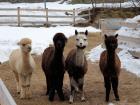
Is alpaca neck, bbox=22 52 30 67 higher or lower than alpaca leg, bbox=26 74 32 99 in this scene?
higher

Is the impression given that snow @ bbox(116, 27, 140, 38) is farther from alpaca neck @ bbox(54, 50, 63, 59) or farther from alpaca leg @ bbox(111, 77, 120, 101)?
alpaca neck @ bbox(54, 50, 63, 59)

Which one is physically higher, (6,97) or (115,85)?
(6,97)

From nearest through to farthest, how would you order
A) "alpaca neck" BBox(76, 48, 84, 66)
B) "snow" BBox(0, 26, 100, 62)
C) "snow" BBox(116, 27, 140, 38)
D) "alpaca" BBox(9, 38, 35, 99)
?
"alpaca neck" BBox(76, 48, 84, 66) → "alpaca" BBox(9, 38, 35, 99) → "snow" BBox(116, 27, 140, 38) → "snow" BBox(0, 26, 100, 62)

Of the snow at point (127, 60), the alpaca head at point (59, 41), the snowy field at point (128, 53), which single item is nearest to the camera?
the alpaca head at point (59, 41)

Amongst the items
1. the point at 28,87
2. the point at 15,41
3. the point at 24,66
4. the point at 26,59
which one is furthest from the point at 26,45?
the point at 15,41

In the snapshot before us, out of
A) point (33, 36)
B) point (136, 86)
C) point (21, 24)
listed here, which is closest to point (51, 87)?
point (136, 86)

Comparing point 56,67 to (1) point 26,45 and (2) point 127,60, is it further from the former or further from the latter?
(2) point 127,60

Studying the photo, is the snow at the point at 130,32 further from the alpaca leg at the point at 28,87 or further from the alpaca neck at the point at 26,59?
the alpaca neck at the point at 26,59

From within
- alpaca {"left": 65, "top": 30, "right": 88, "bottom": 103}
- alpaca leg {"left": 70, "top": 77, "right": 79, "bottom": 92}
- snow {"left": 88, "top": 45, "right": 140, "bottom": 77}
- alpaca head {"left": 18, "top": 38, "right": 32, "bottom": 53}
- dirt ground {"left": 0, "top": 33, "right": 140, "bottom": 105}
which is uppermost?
alpaca head {"left": 18, "top": 38, "right": 32, "bottom": 53}

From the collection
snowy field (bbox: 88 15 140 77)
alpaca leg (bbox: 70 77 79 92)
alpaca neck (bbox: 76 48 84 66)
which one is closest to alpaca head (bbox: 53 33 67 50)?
alpaca neck (bbox: 76 48 84 66)

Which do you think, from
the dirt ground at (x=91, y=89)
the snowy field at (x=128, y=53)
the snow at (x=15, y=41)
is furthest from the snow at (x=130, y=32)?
the snow at (x=15, y=41)

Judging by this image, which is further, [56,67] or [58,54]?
[56,67]

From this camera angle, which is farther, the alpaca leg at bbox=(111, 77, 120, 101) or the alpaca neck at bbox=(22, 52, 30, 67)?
the alpaca neck at bbox=(22, 52, 30, 67)

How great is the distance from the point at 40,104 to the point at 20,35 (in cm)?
1515
